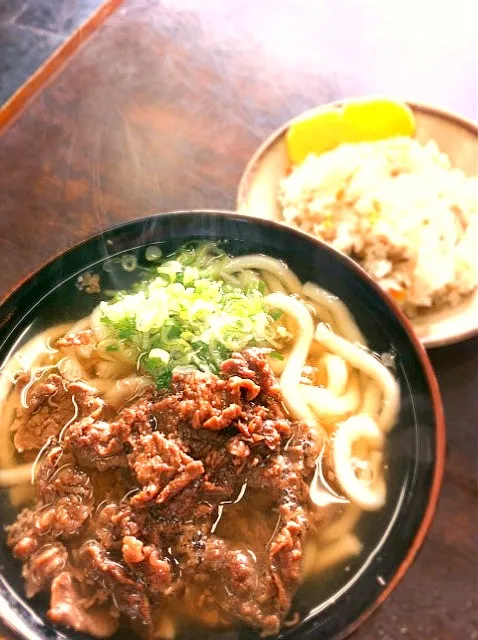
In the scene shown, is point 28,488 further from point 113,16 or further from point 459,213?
point 113,16

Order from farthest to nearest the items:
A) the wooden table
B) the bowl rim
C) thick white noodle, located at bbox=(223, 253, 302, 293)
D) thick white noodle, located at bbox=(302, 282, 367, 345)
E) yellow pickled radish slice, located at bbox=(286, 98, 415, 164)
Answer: the wooden table < yellow pickled radish slice, located at bbox=(286, 98, 415, 164) < thick white noodle, located at bbox=(223, 253, 302, 293) < thick white noodle, located at bbox=(302, 282, 367, 345) < the bowl rim

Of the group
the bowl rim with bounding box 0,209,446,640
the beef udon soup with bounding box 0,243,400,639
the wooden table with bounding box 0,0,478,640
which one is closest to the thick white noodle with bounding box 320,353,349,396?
the beef udon soup with bounding box 0,243,400,639

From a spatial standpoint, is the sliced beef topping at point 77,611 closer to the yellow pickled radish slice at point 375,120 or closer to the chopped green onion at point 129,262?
the chopped green onion at point 129,262

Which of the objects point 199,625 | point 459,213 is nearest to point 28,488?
point 199,625

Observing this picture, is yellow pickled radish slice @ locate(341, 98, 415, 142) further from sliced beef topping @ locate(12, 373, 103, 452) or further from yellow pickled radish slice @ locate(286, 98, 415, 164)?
sliced beef topping @ locate(12, 373, 103, 452)

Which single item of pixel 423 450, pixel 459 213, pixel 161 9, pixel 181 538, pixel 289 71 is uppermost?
pixel 161 9

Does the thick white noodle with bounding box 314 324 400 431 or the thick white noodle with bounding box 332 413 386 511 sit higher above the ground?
the thick white noodle with bounding box 314 324 400 431

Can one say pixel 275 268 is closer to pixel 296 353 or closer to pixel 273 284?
pixel 273 284
